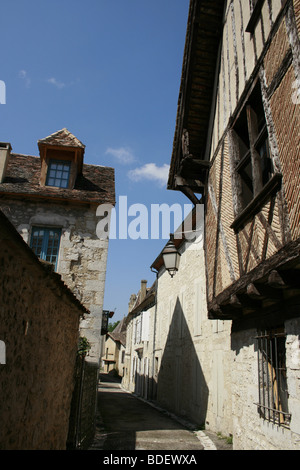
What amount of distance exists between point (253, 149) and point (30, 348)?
3.19 meters

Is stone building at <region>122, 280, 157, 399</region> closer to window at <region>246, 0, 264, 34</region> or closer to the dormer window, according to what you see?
the dormer window

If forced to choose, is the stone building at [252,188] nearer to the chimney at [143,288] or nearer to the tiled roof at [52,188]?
the tiled roof at [52,188]

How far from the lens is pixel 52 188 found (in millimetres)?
8875

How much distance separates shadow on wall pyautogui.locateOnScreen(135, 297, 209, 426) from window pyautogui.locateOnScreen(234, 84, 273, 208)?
587cm

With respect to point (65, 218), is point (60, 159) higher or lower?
higher

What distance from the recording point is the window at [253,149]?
4.04 meters

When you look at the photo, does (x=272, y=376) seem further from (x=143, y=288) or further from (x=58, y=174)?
(x=143, y=288)

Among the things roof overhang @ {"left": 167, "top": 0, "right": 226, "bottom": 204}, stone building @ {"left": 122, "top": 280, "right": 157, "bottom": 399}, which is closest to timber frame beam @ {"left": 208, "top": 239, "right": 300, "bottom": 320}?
roof overhang @ {"left": 167, "top": 0, "right": 226, "bottom": 204}

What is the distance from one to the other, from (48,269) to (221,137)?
11.0 ft

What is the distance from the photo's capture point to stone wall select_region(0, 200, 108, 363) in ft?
26.6

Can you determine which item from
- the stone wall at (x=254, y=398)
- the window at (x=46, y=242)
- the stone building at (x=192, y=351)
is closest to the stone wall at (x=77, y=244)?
the window at (x=46, y=242)

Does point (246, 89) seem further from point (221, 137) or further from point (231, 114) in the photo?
point (221, 137)

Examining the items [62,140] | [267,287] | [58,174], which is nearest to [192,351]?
[58,174]

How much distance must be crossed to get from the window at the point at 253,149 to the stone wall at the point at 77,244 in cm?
461
